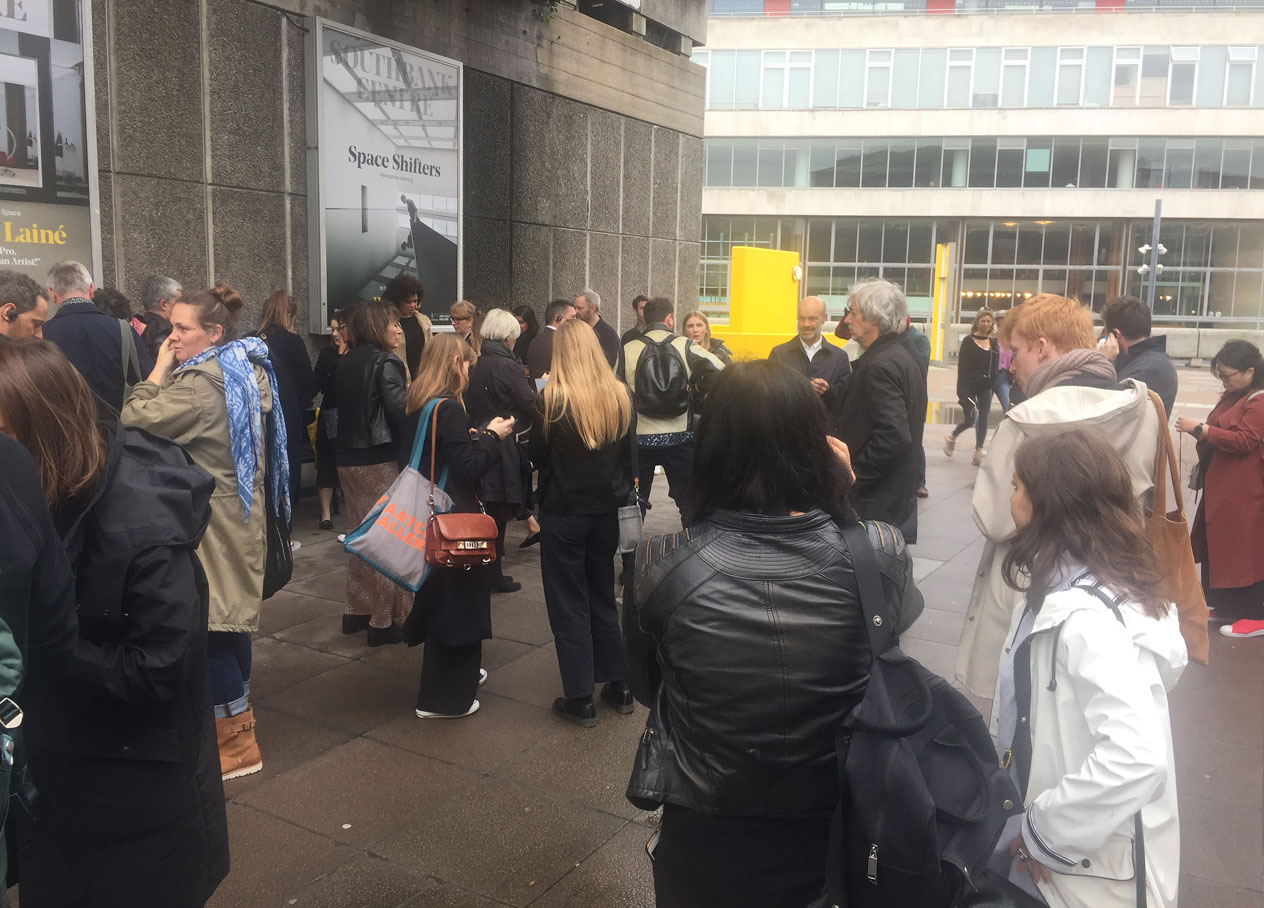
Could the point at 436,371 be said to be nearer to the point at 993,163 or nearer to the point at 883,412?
the point at 883,412

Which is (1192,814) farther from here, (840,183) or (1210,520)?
(840,183)

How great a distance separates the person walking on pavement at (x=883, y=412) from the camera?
5102 millimetres

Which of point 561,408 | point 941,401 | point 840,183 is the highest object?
point 840,183

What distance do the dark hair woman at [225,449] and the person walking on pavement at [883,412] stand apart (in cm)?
271

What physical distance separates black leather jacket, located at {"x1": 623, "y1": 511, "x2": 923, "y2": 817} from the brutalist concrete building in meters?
6.29

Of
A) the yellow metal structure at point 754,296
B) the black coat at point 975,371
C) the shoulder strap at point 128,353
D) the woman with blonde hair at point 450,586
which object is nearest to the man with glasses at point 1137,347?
the woman with blonde hair at point 450,586

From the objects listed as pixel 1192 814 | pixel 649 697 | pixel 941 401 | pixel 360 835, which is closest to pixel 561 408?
pixel 360 835

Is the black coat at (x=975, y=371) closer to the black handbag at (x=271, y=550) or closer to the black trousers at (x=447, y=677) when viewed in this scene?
the black trousers at (x=447, y=677)

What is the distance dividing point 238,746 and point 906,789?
125 inches

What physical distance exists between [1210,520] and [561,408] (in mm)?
4259

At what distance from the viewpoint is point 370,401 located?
20.1 feet

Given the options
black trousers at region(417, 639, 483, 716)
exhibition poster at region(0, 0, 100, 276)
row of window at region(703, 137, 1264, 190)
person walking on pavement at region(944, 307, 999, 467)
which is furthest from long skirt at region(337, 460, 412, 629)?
row of window at region(703, 137, 1264, 190)

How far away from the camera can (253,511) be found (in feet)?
13.8

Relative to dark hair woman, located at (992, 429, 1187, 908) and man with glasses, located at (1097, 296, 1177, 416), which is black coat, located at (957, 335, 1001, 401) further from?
dark hair woman, located at (992, 429, 1187, 908)
